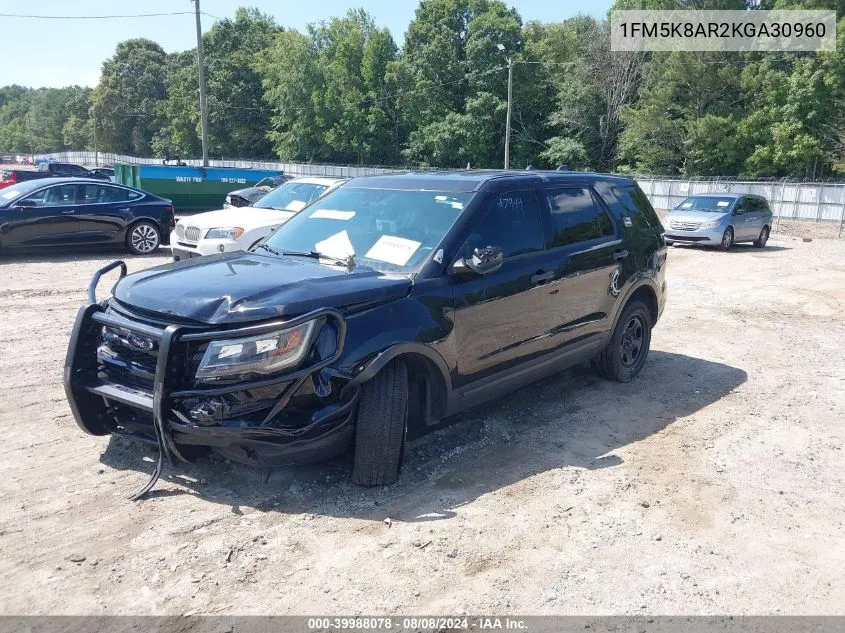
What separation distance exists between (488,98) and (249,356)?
57648 mm

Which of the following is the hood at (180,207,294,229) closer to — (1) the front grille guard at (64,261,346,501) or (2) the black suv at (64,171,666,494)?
(2) the black suv at (64,171,666,494)

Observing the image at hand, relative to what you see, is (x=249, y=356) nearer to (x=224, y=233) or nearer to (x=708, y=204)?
(x=224, y=233)

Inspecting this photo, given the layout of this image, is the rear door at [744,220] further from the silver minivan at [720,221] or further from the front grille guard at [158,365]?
the front grille guard at [158,365]

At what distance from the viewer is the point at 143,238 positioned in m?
14.5

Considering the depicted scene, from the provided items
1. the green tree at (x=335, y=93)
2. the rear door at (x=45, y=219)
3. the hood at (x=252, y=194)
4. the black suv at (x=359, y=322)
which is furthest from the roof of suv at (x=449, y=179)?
the green tree at (x=335, y=93)

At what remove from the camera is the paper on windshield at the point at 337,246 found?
15.6 feet

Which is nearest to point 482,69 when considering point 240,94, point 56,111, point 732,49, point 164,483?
point 732,49

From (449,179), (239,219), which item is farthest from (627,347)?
(239,219)

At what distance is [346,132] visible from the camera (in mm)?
68188

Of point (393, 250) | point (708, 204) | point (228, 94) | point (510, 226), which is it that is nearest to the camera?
point (393, 250)

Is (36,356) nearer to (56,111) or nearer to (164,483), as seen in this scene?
(164,483)

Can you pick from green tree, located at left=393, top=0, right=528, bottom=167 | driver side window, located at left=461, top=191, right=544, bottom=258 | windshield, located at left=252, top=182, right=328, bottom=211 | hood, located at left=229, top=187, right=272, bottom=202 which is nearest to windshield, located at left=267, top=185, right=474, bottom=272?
driver side window, located at left=461, top=191, right=544, bottom=258

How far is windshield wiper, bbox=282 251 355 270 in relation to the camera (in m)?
4.44

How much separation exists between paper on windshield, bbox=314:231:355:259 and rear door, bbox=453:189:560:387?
80 centimetres
